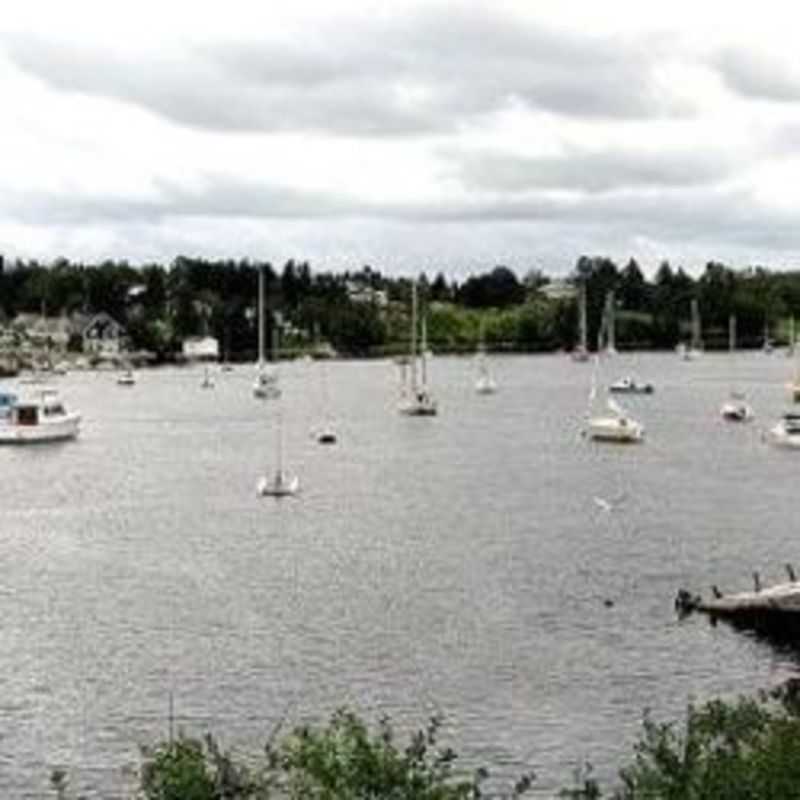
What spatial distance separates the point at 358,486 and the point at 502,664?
75522 millimetres

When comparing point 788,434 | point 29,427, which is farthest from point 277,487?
point 788,434

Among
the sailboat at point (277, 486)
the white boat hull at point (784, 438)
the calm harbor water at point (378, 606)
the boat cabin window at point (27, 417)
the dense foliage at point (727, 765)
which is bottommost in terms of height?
the calm harbor water at point (378, 606)

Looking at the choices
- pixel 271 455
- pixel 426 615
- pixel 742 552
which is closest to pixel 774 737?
pixel 426 615

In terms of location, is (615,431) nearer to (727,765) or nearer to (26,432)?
(26,432)

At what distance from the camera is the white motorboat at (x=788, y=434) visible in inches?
7298

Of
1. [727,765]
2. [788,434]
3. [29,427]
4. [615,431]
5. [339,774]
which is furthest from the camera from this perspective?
[615,431]

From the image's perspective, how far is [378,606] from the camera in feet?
283

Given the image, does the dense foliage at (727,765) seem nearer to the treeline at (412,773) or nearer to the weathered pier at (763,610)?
the treeline at (412,773)

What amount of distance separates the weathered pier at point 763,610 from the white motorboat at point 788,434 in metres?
105

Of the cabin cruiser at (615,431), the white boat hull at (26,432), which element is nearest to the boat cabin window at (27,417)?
the white boat hull at (26,432)

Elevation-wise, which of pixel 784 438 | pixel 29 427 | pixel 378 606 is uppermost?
pixel 29 427

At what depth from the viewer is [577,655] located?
73750 mm

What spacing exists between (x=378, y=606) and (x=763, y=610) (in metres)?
16.6

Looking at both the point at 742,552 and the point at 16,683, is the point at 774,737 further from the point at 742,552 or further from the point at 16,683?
the point at 742,552
